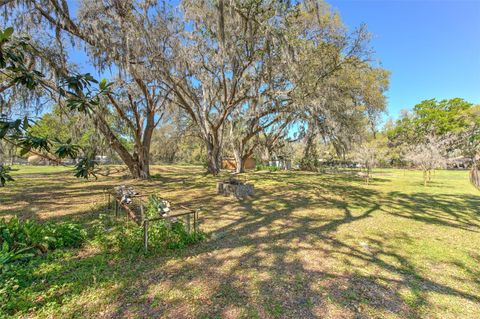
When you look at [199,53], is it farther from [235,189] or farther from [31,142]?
[31,142]

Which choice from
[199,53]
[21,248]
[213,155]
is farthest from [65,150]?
[213,155]

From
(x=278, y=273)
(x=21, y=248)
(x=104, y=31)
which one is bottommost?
(x=278, y=273)

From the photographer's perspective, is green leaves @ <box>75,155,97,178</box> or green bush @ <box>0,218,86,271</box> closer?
green leaves @ <box>75,155,97,178</box>

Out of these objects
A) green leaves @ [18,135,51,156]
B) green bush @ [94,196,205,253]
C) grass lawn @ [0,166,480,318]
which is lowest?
grass lawn @ [0,166,480,318]

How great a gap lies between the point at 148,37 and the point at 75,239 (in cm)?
609

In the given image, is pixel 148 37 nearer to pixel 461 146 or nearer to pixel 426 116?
pixel 461 146

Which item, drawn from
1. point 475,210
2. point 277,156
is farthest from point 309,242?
point 277,156

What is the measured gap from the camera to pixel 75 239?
342 cm

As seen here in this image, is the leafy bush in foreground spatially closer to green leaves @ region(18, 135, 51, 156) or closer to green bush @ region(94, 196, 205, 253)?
green bush @ region(94, 196, 205, 253)

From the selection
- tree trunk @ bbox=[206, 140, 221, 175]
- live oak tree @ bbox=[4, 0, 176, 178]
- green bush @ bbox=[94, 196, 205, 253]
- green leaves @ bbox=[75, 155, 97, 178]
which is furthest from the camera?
tree trunk @ bbox=[206, 140, 221, 175]

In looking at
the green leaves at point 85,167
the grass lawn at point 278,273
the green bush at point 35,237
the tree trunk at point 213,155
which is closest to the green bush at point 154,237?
the grass lawn at point 278,273

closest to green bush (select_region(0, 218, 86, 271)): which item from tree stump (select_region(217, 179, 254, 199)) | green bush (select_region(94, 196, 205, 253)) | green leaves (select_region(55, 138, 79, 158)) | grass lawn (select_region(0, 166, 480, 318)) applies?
grass lawn (select_region(0, 166, 480, 318))

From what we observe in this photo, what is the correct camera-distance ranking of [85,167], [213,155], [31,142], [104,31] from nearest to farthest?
[31,142]
[85,167]
[104,31]
[213,155]

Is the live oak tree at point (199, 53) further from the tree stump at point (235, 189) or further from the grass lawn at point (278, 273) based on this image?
the tree stump at point (235, 189)
